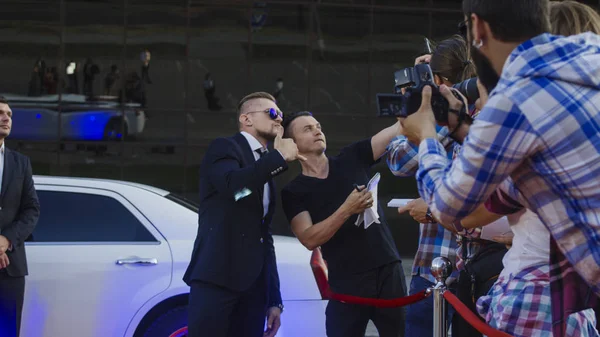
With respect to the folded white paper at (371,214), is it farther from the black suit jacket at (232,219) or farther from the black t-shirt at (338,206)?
the black suit jacket at (232,219)

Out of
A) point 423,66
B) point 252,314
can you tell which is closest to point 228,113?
point 252,314

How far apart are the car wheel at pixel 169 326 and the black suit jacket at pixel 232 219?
1.28m

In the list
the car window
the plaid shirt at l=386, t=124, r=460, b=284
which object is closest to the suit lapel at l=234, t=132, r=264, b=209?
the plaid shirt at l=386, t=124, r=460, b=284

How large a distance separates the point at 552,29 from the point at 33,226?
4.17 metres

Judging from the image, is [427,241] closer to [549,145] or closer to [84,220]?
[549,145]

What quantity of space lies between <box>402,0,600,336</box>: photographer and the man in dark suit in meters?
3.90

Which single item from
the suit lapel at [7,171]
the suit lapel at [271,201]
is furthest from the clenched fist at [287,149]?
the suit lapel at [7,171]

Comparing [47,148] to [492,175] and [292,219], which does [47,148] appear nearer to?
[292,219]

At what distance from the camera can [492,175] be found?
7.32 ft

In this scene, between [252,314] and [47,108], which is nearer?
[252,314]

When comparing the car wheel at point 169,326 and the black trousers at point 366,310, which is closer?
the black trousers at point 366,310

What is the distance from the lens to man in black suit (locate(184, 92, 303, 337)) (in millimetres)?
4562

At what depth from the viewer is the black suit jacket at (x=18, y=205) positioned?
5.65 meters

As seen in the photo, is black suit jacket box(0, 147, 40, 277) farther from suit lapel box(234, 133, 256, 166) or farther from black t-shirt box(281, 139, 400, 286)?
black t-shirt box(281, 139, 400, 286)
